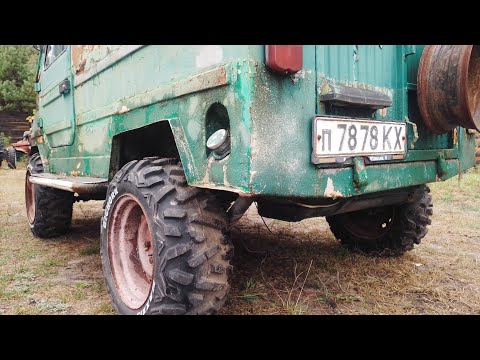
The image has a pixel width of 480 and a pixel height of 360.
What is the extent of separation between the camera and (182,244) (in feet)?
6.14

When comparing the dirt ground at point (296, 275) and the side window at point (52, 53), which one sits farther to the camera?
the side window at point (52, 53)

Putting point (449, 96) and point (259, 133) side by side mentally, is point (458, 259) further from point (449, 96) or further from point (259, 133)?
→ point (259, 133)

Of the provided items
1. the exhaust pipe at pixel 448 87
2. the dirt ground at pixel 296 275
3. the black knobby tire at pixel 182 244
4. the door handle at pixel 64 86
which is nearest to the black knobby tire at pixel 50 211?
the dirt ground at pixel 296 275

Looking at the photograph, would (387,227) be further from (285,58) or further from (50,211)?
(50,211)

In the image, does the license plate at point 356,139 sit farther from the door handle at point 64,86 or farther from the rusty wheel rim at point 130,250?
the door handle at point 64,86

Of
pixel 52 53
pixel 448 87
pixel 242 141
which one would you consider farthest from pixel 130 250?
pixel 52 53

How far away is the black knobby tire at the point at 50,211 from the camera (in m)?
4.35

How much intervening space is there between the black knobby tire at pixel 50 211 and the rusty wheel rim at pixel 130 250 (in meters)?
2.23

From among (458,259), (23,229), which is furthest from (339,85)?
(23,229)

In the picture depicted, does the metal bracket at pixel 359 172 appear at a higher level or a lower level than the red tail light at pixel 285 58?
lower

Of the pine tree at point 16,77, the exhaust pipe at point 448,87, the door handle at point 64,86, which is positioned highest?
the pine tree at point 16,77

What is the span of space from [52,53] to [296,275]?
3614 mm

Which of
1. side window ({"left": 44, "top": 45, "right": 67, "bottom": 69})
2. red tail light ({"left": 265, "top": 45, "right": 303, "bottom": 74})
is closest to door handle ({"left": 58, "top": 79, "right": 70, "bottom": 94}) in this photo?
side window ({"left": 44, "top": 45, "right": 67, "bottom": 69})

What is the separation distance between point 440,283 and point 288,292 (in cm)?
114
